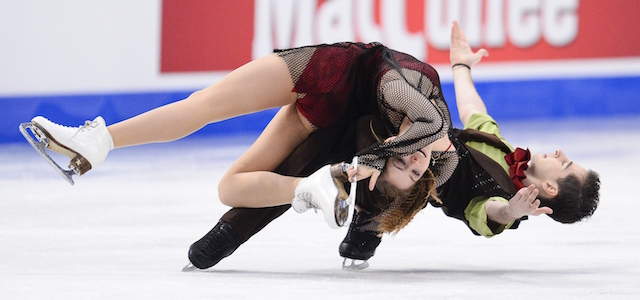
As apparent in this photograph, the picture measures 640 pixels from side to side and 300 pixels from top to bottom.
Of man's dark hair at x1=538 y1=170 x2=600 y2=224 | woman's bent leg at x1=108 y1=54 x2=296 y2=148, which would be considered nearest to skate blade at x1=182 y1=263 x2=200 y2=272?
woman's bent leg at x1=108 y1=54 x2=296 y2=148

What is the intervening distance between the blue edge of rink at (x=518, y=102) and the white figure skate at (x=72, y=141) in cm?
422

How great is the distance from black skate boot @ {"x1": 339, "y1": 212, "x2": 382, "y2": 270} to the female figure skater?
29 cm

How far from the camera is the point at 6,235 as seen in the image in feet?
10.0

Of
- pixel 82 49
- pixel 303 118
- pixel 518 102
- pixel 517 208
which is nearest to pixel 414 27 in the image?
pixel 518 102

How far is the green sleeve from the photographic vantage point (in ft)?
8.53

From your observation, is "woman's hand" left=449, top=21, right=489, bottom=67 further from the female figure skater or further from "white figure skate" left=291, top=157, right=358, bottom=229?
"white figure skate" left=291, top=157, right=358, bottom=229

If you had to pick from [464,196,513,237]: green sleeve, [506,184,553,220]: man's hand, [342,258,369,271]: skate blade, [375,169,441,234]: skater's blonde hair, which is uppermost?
[506,184,553,220]: man's hand

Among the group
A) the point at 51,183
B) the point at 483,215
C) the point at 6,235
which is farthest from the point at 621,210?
the point at 51,183

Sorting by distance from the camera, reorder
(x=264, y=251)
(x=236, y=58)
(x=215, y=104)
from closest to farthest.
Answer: (x=215, y=104) < (x=264, y=251) < (x=236, y=58)

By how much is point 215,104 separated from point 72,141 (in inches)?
16.2

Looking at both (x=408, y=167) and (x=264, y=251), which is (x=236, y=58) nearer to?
(x=264, y=251)

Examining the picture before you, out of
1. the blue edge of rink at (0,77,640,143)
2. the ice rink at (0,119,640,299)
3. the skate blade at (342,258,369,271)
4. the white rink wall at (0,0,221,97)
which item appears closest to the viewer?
the ice rink at (0,119,640,299)

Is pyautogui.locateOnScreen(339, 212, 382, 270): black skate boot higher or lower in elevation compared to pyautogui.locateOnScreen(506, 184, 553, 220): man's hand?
lower

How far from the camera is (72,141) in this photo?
7.41ft
